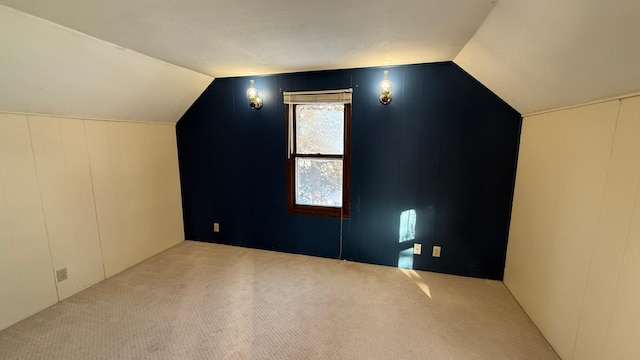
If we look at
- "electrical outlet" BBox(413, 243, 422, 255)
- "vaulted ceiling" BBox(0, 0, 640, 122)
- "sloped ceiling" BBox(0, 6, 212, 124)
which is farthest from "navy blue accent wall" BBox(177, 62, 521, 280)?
"sloped ceiling" BBox(0, 6, 212, 124)

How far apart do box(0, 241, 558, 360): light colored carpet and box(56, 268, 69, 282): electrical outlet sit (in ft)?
0.70

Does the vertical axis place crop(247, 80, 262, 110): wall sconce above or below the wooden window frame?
above

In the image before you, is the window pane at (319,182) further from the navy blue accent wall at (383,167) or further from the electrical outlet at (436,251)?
A: the electrical outlet at (436,251)

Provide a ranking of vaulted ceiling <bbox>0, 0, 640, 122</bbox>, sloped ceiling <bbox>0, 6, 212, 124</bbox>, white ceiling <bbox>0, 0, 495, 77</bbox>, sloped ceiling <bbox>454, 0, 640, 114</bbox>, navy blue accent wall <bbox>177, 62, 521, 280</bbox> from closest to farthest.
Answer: sloped ceiling <bbox>454, 0, 640, 114</bbox>, vaulted ceiling <bbox>0, 0, 640, 122</bbox>, white ceiling <bbox>0, 0, 495, 77</bbox>, sloped ceiling <bbox>0, 6, 212, 124</bbox>, navy blue accent wall <bbox>177, 62, 521, 280</bbox>

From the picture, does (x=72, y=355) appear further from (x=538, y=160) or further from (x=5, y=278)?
(x=538, y=160)

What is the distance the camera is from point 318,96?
9.95 ft

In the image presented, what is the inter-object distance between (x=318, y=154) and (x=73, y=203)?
245 centimetres

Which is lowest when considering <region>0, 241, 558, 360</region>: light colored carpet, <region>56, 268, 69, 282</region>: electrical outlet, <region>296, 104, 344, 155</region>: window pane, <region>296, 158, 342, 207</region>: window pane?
<region>0, 241, 558, 360</region>: light colored carpet

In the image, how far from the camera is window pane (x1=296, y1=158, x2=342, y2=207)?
127 inches

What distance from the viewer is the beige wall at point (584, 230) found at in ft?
4.49

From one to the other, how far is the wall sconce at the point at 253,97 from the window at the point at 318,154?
359 mm

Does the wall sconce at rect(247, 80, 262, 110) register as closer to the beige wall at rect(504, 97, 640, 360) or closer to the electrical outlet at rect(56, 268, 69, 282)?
the electrical outlet at rect(56, 268, 69, 282)

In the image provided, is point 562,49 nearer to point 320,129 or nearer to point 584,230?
point 584,230

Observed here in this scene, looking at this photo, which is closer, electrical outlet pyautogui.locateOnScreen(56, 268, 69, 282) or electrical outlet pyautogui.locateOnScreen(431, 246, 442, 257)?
electrical outlet pyautogui.locateOnScreen(56, 268, 69, 282)
